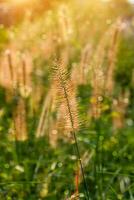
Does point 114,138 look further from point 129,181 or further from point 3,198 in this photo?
point 3,198

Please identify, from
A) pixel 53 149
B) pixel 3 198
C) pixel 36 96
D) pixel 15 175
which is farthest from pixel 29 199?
pixel 36 96

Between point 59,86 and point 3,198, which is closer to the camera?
point 59,86

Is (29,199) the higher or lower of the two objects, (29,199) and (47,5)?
the lower

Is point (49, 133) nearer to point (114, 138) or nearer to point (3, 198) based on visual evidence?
point (3, 198)

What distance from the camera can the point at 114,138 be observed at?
5.57 m

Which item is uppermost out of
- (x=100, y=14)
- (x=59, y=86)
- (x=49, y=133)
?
(x=100, y=14)

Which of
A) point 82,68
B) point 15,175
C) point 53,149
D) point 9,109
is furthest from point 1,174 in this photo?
point 9,109

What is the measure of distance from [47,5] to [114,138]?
16.0 m

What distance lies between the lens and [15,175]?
14.1 feet

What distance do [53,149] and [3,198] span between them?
4.03 feet

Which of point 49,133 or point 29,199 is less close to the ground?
point 49,133

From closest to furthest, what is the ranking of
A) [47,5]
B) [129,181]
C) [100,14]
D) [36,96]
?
[129,181], [36,96], [100,14], [47,5]

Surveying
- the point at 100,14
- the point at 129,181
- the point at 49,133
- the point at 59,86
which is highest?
the point at 100,14

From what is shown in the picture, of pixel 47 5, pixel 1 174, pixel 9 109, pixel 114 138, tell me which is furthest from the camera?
pixel 47 5
